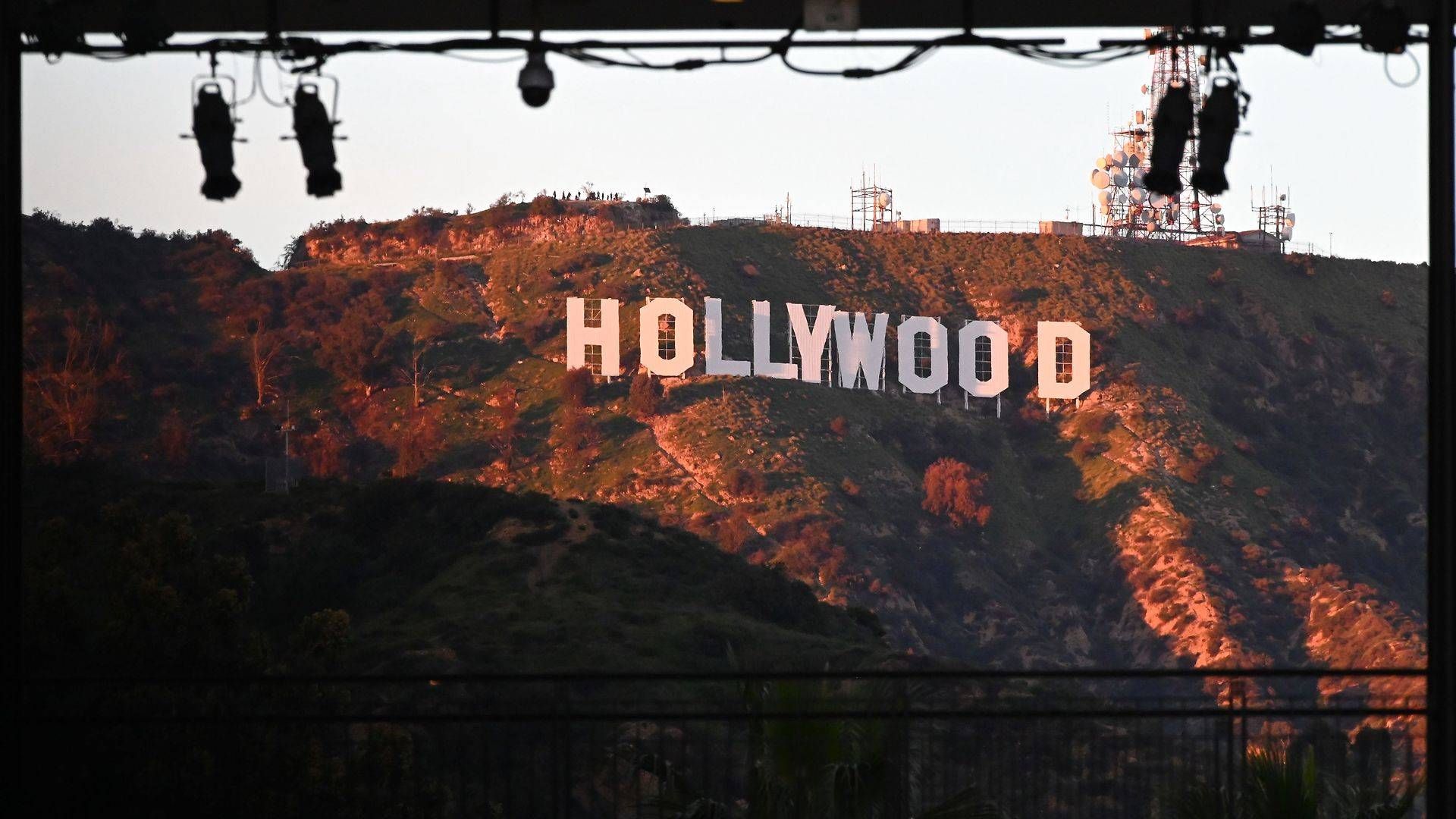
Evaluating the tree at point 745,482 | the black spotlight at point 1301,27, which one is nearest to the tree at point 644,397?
the tree at point 745,482

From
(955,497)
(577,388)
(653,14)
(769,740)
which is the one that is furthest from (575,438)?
(769,740)

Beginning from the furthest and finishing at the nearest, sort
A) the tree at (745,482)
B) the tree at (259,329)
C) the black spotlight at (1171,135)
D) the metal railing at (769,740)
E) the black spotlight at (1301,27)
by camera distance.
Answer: the tree at (259,329)
the tree at (745,482)
the black spotlight at (1171,135)
the black spotlight at (1301,27)
the metal railing at (769,740)

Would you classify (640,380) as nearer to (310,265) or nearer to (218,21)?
(310,265)

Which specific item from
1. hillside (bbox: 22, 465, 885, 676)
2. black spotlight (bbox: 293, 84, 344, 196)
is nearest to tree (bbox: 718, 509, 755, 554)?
hillside (bbox: 22, 465, 885, 676)

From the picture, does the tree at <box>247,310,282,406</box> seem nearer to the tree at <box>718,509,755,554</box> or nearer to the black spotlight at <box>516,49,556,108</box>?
the tree at <box>718,509,755,554</box>

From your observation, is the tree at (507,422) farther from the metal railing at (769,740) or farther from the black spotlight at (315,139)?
the black spotlight at (315,139)

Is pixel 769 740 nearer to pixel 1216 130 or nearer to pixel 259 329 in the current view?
pixel 1216 130
